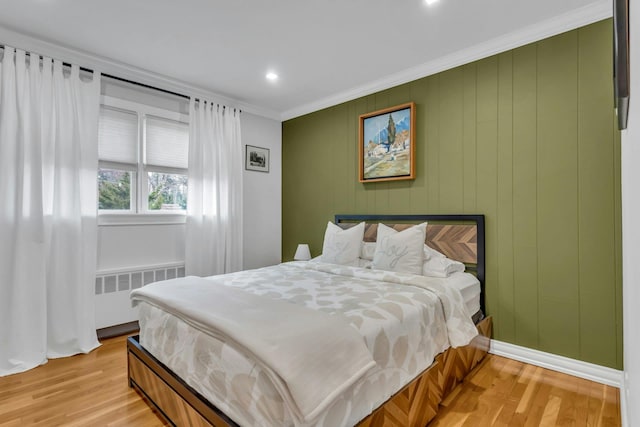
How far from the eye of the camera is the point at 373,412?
1405 millimetres

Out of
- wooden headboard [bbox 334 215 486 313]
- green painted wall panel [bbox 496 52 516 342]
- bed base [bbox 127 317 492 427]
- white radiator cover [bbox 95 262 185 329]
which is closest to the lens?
bed base [bbox 127 317 492 427]

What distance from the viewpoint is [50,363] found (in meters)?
2.58

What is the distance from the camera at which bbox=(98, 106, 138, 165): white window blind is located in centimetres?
314

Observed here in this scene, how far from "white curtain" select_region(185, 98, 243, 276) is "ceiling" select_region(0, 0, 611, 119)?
1.75 ft

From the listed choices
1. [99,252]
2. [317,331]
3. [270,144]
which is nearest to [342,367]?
[317,331]

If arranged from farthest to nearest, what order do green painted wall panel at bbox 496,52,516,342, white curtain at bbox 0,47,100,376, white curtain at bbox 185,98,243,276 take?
white curtain at bbox 185,98,243,276 → green painted wall panel at bbox 496,52,516,342 → white curtain at bbox 0,47,100,376

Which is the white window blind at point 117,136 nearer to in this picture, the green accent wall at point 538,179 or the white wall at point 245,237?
the white wall at point 245,237

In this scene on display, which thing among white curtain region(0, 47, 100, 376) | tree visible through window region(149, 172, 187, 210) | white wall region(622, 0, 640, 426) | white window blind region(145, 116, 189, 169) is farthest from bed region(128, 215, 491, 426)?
white window blind region(145, 116, 189, 169)

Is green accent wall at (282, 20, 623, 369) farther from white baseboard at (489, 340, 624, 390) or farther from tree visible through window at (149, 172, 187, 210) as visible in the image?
tree visible through window at (149, 172, 187, 210)

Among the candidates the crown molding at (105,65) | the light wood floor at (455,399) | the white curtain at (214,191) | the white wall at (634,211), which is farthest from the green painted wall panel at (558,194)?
the crown molding at (105,65)

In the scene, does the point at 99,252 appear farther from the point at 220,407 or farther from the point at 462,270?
the point at 462,270

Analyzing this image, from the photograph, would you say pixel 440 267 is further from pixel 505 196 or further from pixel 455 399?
pixel 455 399

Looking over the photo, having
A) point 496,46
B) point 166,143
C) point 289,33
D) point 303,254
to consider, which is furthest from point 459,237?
point 166,143

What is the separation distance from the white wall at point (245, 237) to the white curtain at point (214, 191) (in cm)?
22
